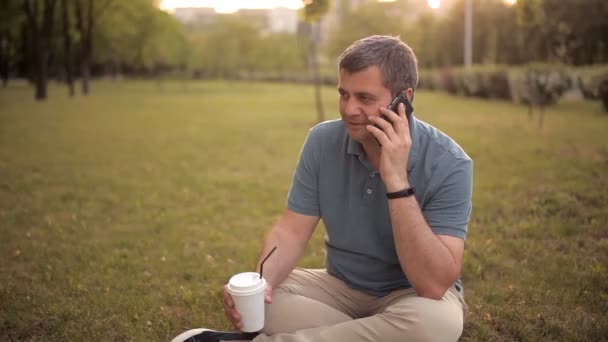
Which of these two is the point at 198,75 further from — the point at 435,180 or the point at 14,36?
the point at 435,180

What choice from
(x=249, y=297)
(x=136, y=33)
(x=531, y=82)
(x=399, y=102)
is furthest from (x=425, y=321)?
(x=136, y=33)

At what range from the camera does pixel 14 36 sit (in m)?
44.2

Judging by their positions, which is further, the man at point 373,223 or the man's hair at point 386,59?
the man's hair at point 386,59

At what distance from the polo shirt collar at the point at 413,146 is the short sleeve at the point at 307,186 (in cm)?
24

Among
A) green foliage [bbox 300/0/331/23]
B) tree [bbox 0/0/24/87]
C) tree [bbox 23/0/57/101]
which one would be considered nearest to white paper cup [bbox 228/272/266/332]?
green foliage [bbox 300/0/331/23]

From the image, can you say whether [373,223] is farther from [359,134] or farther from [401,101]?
[401,101]

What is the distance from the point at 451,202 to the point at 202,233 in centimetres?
400

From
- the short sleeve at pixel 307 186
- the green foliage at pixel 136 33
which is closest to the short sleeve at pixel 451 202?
the short sleeve at pixel 307 186

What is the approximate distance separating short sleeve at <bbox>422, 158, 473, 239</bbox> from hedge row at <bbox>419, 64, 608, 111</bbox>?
1363 cm

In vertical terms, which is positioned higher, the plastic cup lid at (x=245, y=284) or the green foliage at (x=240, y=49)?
the green foliage at (x=240, y=49)

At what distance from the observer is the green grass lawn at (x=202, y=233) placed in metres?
3.91

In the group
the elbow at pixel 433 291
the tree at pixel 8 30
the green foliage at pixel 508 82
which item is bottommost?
the elbow at pixel 433 291

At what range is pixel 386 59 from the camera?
273 cm

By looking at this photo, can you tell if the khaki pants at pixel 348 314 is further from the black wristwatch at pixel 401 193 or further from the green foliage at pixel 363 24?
the green foliage at pixel 363 24
